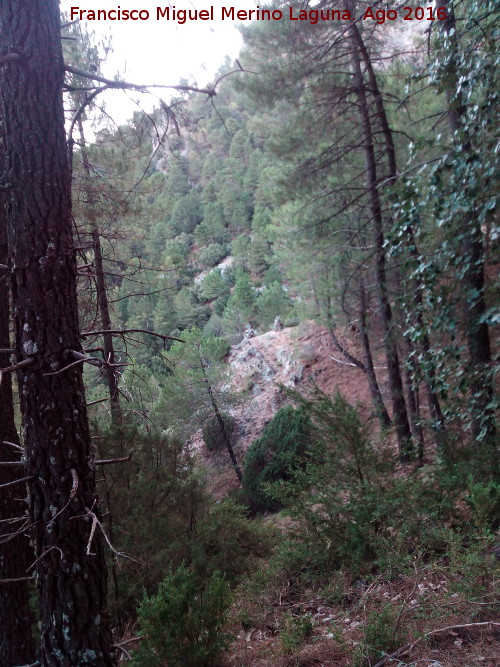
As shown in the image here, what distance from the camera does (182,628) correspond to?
107 inches

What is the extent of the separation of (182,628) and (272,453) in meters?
10.5

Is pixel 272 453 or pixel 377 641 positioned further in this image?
pixel 272 453

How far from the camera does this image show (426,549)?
385cm

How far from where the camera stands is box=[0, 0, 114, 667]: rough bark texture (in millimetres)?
2256

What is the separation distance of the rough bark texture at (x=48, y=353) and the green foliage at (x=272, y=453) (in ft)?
31.9

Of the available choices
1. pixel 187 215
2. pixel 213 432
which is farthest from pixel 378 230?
pixel 187 215

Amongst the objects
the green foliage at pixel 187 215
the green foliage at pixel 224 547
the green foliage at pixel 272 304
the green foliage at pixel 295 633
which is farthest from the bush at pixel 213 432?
the green foliage at pixel 187 215

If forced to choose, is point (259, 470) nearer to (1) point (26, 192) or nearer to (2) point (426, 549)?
(2) point (426, 549)

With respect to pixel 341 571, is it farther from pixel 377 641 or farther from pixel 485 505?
pixel 377 641

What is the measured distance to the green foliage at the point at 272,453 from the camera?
12.1m

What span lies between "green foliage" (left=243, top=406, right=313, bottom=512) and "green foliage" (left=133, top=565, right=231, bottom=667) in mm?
8942

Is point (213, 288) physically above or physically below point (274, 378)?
above

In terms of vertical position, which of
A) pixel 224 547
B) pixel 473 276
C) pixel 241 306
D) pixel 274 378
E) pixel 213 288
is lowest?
pixel 224 547

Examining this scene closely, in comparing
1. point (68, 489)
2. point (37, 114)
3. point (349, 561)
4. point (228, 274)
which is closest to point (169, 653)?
point (68, 489)
